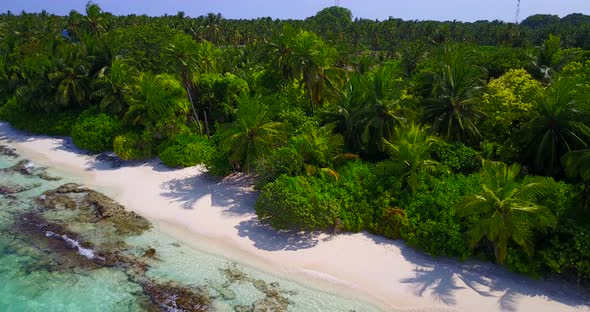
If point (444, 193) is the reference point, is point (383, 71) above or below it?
above

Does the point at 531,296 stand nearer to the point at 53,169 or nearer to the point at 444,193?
the point at 444,193

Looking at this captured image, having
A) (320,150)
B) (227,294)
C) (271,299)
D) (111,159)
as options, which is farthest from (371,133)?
(111,159)

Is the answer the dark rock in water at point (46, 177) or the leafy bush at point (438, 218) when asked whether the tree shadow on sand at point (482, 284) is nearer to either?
the leafy bush at point (438, 218)

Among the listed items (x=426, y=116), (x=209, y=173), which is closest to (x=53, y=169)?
(x=209, y=173)

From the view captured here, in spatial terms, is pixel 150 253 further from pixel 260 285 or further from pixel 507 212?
pixel 507 212

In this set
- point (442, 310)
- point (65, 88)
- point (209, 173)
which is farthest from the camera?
point (65, 88)

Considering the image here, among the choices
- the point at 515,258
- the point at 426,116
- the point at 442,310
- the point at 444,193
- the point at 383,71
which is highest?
the point at 383,71
